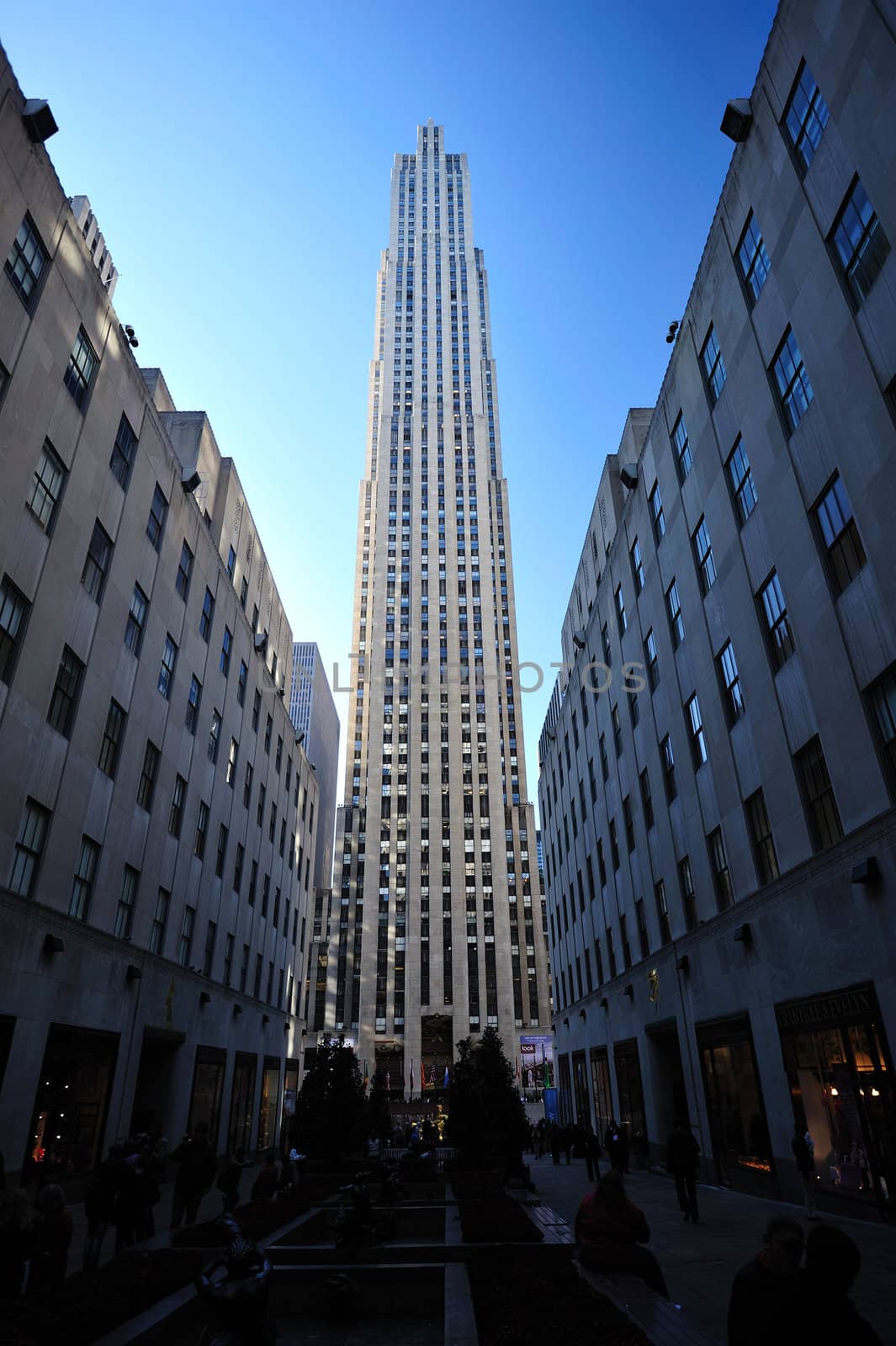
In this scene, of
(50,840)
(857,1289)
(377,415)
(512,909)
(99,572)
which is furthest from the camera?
(377,415)

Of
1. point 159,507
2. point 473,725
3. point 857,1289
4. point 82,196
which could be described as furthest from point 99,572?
point 473,725

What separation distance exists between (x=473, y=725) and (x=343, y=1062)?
91318mm

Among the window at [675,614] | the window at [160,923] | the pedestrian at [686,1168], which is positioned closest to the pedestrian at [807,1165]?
the pedestrian at [686,1168]

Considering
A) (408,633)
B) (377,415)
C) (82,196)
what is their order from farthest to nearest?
(377,415), (408,633), (82,196)

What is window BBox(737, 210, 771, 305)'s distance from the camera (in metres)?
20.7

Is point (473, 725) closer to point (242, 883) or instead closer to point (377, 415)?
point (377, 415)

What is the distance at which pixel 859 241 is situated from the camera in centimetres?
1616

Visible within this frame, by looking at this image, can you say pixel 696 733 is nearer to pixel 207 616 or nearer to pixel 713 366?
pixel 713 366

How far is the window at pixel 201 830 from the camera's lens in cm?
3453

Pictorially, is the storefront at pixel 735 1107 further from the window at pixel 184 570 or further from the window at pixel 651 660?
the window at pixel 184 570

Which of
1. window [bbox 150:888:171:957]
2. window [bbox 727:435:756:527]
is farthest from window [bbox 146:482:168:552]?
window [bbox 727:435:756:527]

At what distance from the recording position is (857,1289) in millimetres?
9953

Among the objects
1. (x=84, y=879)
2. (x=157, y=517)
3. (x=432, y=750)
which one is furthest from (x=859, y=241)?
(x=432, y=750)

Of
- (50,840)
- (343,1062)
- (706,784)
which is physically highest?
(706,784)
